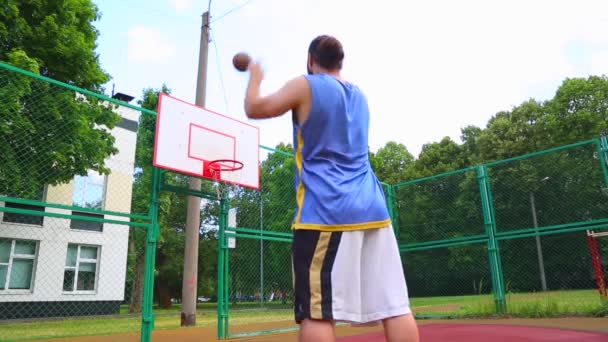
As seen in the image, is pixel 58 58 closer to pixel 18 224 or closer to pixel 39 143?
pixel 18 224

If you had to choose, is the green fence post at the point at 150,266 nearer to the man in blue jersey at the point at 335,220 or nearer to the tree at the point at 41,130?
the tree at the point at 41,130

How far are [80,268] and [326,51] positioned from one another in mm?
14934

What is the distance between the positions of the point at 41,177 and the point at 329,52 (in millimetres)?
5480

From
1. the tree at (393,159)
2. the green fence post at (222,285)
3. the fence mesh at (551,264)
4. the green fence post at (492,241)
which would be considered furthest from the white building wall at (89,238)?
the tree at (393,159)

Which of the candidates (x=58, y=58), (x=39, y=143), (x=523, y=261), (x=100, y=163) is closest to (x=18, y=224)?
(x=58, y=58)

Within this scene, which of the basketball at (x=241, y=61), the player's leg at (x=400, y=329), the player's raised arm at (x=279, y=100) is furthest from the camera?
the basketball at (x=241, y=61)

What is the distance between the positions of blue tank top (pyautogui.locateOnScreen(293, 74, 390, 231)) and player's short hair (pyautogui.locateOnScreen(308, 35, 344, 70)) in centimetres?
11

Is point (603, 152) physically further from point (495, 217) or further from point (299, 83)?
point (299, 83)

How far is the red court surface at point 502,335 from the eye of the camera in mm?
4914

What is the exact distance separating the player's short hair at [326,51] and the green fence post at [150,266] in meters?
4.44

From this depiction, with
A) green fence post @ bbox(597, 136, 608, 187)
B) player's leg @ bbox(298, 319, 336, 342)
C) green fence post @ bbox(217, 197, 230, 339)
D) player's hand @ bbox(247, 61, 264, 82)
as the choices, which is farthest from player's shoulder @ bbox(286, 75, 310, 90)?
green fence post @ bbox(597, 136, 608, 187)

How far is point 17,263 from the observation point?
12.1m

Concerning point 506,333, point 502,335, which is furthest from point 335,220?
point 506,333

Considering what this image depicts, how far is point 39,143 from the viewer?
19.4ft
